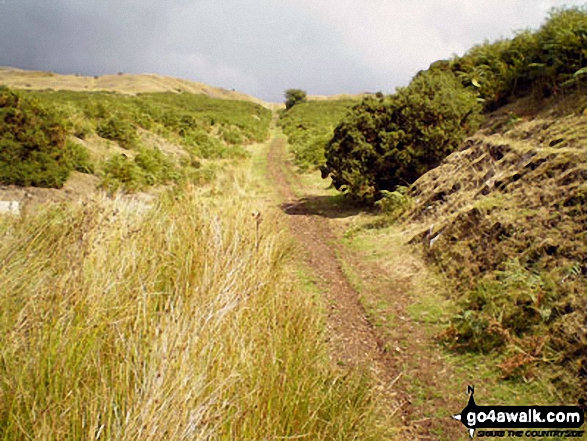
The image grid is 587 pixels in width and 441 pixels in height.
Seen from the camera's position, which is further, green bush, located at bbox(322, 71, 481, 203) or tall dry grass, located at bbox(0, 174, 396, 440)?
green bush, located at bbox(322, 71, 481, 203)

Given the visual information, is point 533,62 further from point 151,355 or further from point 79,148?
point 79,148

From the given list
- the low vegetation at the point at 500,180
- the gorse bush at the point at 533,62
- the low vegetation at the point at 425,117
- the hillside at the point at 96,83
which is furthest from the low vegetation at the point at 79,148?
the hillside at the point at 96,83

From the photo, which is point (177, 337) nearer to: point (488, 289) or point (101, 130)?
point (488, 289)

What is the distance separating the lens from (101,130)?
604 inches

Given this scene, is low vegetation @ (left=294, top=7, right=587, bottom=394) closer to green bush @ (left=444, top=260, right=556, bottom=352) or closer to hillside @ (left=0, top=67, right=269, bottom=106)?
green bush @ (left=444, top=260, right=556, bottom=352)

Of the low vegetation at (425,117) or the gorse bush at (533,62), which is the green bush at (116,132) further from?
the gorse bush at (533,62)

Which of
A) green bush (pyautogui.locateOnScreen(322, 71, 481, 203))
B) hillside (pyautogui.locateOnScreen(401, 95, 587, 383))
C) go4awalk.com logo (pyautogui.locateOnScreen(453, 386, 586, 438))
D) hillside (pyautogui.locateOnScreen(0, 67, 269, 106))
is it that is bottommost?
go4awalk.com logo (pyautogui.locateOnScreen(453, 386, 586, 438))

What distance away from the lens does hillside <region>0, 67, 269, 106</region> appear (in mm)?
60844

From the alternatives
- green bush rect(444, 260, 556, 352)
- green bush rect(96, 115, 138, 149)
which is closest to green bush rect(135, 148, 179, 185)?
A: green bush rect(96, 115, 138, 149)

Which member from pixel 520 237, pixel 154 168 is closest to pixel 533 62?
pixel 520 237

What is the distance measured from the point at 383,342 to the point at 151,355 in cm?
348

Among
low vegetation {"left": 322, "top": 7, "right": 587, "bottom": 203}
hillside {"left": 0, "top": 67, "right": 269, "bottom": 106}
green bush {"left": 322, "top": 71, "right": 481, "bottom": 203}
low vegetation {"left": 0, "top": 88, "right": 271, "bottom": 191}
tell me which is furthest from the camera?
hillside {"left": 0, "top": 67, "right": 269, "bottom": 106}

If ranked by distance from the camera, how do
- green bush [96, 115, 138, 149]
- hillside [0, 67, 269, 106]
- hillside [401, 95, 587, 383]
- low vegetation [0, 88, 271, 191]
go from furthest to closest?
1. hillside [0, 67, 269, 106]
2. green bush [96, 115, 138, 149]
3. low vegetation [0, 88, 271, 191]
4. hillside [401, 95, 587, 383]

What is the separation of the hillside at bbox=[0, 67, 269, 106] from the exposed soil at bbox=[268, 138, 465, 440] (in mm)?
54436
